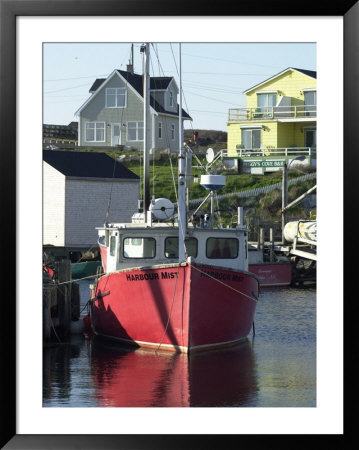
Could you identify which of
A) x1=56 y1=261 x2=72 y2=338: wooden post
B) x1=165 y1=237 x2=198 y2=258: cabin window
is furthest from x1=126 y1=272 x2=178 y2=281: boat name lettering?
x1=56 y1=261 x2=72 y2=338: wooden post

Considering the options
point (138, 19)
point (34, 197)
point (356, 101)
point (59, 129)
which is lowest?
point (34, 197)

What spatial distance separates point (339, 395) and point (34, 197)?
3469mm

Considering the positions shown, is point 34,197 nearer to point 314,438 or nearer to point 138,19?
point 138,19

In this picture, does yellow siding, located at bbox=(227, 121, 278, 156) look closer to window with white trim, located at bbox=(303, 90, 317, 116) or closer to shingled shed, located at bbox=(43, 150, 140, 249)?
window with white trim, located at bbox=(303, 90, 317, 116)

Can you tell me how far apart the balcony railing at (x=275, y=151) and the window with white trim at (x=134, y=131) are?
602 centimetres

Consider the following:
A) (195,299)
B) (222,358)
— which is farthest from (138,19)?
(222,358)

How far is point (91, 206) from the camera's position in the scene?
4116cm

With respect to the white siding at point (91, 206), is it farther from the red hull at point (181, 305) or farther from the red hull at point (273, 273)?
the red hull at point (181, 305)

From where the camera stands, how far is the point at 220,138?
55.3 m

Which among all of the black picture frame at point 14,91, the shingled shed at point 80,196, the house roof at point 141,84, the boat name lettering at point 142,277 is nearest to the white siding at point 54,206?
the shingled shed at point 80,196

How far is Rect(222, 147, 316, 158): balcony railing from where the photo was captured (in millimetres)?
47406

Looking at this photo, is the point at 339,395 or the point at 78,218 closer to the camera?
the point at 339,395

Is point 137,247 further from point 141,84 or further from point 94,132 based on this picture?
point 94,132

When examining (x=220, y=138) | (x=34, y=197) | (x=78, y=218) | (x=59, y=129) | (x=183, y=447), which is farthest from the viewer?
(x=220, y=138)
